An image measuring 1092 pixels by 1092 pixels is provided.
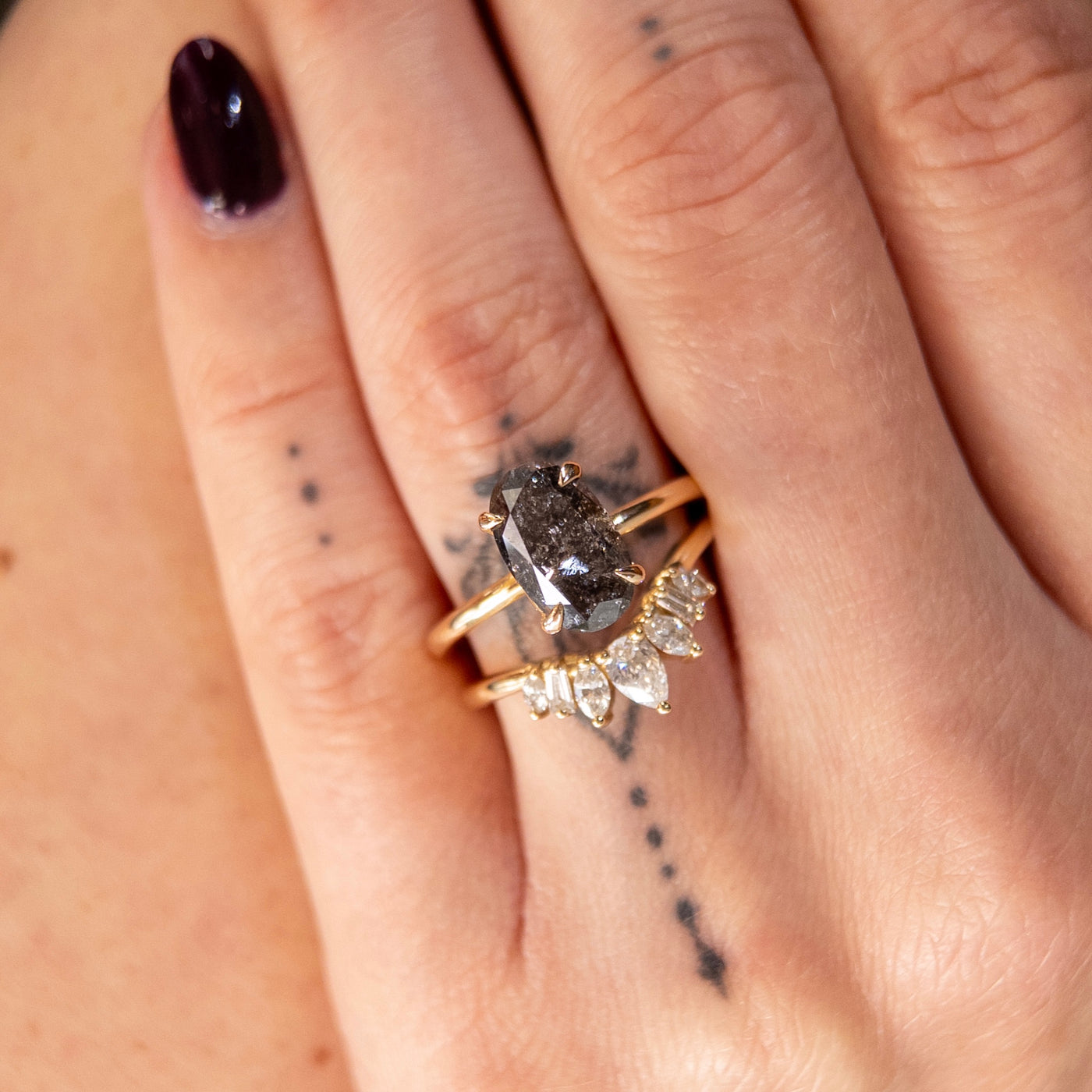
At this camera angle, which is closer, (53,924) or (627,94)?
(627,94)

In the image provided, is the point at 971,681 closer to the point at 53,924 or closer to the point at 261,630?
the point at 261,630

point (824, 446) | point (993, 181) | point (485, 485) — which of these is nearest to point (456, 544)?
point (485, 485)

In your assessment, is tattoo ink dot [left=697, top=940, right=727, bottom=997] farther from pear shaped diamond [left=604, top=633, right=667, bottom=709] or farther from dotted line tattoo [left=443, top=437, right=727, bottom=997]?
pear shaped diamond [left=604, top=633, right=667, bottom=709]

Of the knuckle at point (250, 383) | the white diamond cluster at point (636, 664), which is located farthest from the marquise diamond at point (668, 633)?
the knuckle at point (250, 383)

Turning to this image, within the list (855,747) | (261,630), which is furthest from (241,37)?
(855,747)

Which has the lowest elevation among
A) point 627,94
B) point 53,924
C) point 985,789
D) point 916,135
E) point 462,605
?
point 985,789

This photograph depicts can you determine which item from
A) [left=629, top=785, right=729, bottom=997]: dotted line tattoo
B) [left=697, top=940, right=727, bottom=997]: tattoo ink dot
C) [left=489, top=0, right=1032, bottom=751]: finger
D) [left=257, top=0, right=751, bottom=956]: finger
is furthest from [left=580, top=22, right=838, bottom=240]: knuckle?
[left=697, top=940, right=727, bottom=997]: tattoo ink dot
